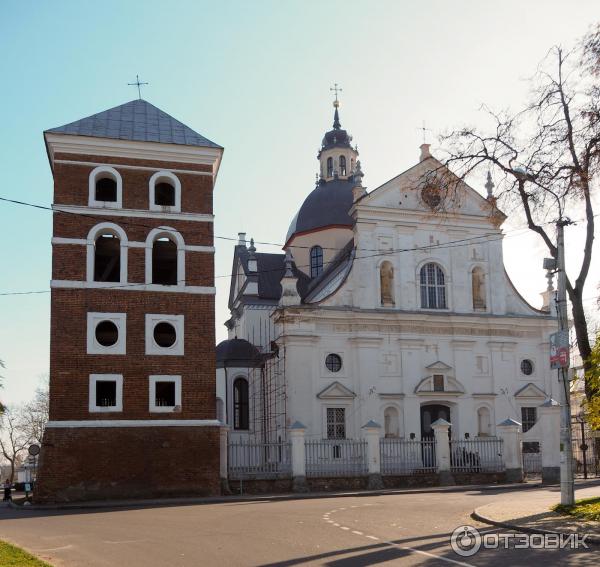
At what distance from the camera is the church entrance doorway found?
Result: 38.3 m

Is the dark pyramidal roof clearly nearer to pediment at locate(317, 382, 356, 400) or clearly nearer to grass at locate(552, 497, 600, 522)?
pediment at locate(317, 382, 356, 400)

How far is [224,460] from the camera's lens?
2866cm

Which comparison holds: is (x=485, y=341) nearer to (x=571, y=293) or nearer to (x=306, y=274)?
(x=306, y=274)

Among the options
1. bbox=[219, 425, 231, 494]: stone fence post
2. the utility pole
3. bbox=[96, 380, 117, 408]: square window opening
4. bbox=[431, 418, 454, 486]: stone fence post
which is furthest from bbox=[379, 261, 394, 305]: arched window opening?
the utility pole

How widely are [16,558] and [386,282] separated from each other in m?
29.2

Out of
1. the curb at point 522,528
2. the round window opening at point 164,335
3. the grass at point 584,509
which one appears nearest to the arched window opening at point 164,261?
the round window opening at point 164,335

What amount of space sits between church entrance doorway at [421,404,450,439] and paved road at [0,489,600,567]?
1615 centimetres

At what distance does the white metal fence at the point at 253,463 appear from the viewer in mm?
29625

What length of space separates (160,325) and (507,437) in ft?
47.2

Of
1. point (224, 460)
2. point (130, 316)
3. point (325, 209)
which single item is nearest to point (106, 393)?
point (130, 316)

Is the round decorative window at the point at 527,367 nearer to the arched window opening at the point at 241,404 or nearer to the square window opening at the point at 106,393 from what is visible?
the arched window opening at the point at 241,404

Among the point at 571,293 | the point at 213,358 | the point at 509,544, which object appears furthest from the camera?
the point at 213,358

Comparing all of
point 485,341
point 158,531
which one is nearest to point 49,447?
point 158,531

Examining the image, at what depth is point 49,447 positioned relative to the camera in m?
26.5
